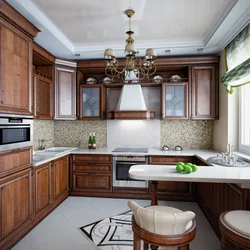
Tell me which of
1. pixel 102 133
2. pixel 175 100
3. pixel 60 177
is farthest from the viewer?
pixel 102 133

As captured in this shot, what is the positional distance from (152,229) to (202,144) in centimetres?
301

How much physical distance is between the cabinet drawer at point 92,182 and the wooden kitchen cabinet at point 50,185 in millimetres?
180

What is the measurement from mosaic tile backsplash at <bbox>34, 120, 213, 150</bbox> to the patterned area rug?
1779 millimetres

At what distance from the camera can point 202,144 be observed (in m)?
3.96

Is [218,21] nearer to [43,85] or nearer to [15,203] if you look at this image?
[43,85]

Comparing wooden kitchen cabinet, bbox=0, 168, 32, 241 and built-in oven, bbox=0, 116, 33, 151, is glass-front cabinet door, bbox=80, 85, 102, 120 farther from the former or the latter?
wooden kitchen cabinet, bbox=0, 168, 32, 241

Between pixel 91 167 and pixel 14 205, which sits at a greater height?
pixel 91 167

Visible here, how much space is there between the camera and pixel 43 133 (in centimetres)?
382

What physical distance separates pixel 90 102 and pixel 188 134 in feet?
6.82

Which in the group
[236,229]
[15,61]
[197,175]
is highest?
[15,61]

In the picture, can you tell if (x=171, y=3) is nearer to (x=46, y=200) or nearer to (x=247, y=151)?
(x=247, y=151)

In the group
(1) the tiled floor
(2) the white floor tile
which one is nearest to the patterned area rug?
(1) the tiled floor

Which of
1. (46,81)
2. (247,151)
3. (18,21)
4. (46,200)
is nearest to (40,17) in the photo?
(18,21)

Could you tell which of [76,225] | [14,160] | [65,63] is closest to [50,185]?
[76,225]
